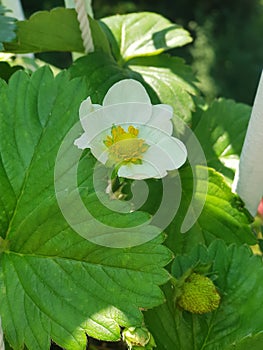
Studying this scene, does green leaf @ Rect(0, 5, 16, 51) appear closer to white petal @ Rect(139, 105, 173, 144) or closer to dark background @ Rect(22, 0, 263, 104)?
white petal @ Rect(139, 105, 173, 144)

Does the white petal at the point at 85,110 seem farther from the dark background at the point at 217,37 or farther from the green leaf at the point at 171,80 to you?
the dark background at the point at 217,37

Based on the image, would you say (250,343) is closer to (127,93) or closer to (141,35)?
(127,93)

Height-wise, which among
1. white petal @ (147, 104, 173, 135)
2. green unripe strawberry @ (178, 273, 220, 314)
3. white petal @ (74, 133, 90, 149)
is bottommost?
green unripe strawberry @ (178, 273, 220, 314)

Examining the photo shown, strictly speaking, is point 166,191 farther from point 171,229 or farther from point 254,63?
point 254,63

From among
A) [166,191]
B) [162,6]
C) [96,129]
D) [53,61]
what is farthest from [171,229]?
[162,6]

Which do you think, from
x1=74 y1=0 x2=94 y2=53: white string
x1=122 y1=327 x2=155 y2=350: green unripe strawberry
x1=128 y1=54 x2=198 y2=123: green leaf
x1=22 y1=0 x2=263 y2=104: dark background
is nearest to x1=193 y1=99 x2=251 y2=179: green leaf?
x1=128 y1=54 x2=198 y2=123: green leaf

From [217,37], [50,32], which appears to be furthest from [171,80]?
[217,37]
